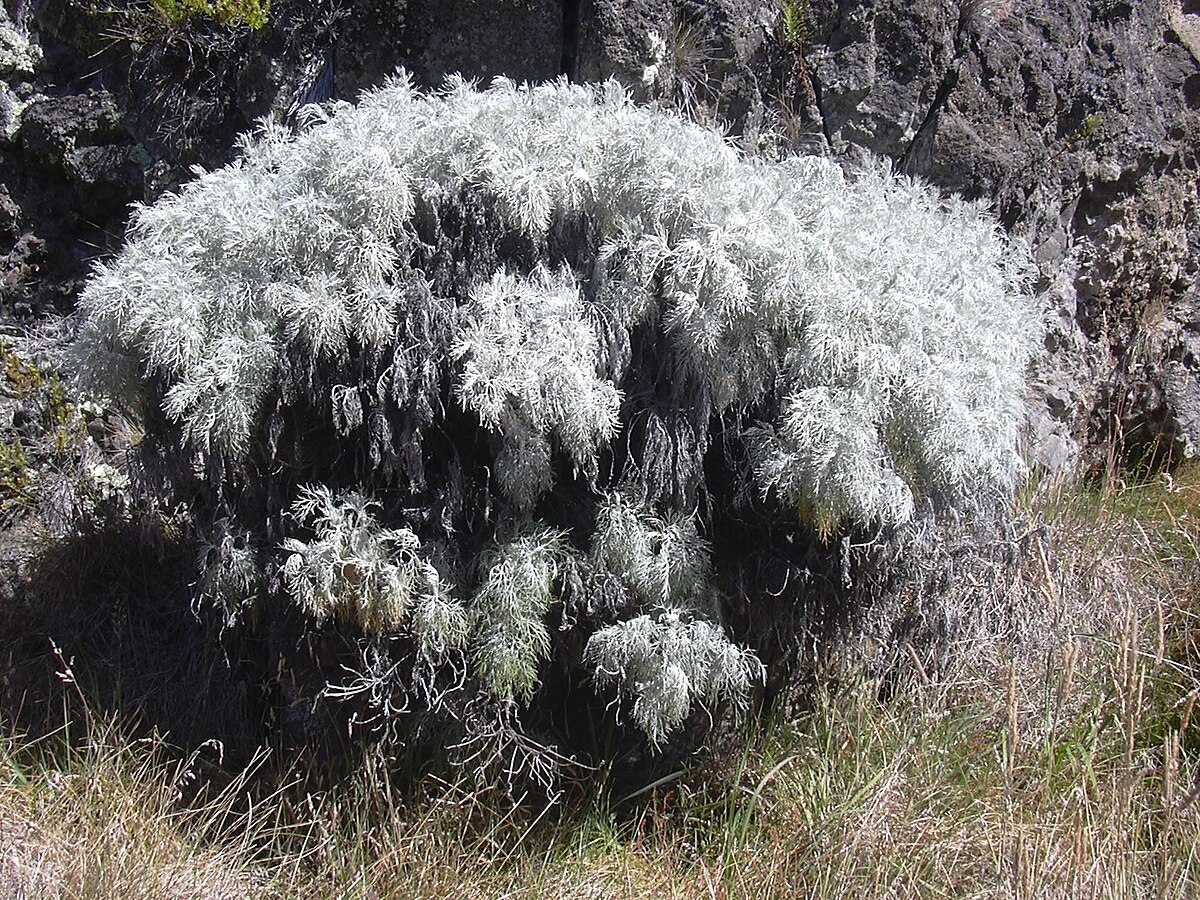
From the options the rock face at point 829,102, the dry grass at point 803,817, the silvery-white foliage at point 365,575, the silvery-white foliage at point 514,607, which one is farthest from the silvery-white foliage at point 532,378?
the rock face at point 829,102

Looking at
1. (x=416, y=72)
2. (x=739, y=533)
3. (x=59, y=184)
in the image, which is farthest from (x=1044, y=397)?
(x=59, y=184)

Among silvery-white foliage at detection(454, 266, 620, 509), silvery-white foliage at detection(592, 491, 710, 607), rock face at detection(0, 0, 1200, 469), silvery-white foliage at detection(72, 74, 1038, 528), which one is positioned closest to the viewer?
silvery-white foliage at detection(454, 266, 620, 509)

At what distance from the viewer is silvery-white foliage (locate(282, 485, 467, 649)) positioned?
111 inches

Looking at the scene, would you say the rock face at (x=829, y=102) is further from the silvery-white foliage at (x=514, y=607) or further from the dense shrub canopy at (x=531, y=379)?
the silvery-white foliage at (x=514, y=607)

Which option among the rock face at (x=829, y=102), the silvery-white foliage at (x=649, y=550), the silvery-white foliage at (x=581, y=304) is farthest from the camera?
the rock face at (x=829, y=102)

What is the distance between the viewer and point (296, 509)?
2.95 meters

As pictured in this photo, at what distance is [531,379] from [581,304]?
1.07 feet

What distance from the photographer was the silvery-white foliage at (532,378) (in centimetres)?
268

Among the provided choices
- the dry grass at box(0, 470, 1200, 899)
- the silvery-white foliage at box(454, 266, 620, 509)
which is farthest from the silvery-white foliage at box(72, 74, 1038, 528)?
the dry grass at box(0, 470, 1200, 899)

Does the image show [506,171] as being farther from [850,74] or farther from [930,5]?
[930,5]

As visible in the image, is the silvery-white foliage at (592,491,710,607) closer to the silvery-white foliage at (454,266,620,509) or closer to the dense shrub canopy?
the dense shrub canopy

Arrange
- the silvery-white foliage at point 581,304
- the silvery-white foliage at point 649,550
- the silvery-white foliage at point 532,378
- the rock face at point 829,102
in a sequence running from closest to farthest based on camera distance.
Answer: the silvery-white foliage at point 532,378, the silvery-white foliage at point 581,304, the silvery-white foliage at point 649,550, the rock face at point 829,102

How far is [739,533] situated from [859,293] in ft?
2.62

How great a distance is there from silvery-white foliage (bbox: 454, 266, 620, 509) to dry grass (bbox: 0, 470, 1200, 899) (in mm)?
1052
